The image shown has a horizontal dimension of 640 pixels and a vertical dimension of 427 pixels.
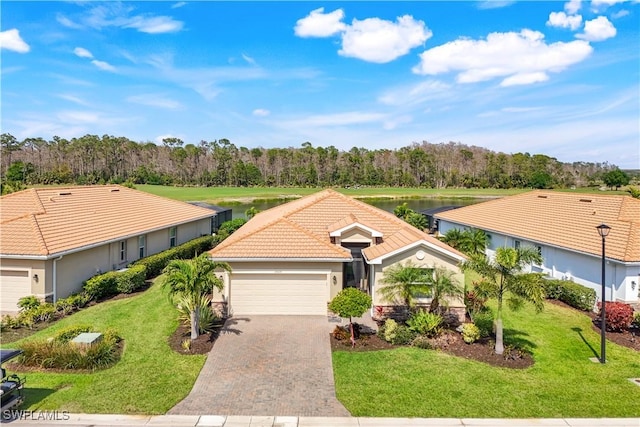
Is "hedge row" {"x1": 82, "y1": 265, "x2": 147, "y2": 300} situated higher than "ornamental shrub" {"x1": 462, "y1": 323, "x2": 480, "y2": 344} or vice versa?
"hedge row" {"x1": 82, "y1": 265, "x2": 147, "y2": 300}

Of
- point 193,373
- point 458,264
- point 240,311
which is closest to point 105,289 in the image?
point 240,311

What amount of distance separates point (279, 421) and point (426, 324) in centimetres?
690

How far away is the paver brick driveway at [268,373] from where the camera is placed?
9898 millimetres

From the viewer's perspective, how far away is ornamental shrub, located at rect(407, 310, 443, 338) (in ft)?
46.8

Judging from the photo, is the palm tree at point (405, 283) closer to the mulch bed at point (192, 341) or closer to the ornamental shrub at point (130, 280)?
the mulch bed at point (192, 341)

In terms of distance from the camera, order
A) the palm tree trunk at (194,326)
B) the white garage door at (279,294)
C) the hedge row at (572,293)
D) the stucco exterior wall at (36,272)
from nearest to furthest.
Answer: the palm tree trunk at (194,326)
the stucco exterior wall at (36,272)
the white garage door at (279,294)
the hedge row at (572,293)

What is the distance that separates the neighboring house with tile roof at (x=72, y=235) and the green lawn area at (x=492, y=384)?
40.2 ft

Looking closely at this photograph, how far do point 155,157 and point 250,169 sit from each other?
114 feet

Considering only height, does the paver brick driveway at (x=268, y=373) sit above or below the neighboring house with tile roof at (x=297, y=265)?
below

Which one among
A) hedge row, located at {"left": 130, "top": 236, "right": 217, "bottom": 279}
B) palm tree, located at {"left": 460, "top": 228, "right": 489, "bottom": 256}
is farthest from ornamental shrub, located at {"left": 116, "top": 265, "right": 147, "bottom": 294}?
palm tree, located at {"left": 460, "top": 228, "right": 489, "bottom": 256}

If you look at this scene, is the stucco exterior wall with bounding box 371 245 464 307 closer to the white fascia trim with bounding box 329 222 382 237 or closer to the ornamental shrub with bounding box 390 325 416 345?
the ornamental shrub with bounding box 390 325 416 345

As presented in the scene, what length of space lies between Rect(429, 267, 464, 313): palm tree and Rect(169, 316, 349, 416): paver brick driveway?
→ 13.6 ft

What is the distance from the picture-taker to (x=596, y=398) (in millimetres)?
10484

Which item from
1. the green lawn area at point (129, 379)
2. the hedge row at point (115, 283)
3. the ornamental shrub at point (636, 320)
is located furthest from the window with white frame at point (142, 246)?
the ornamental shrub at point (636, 320)
